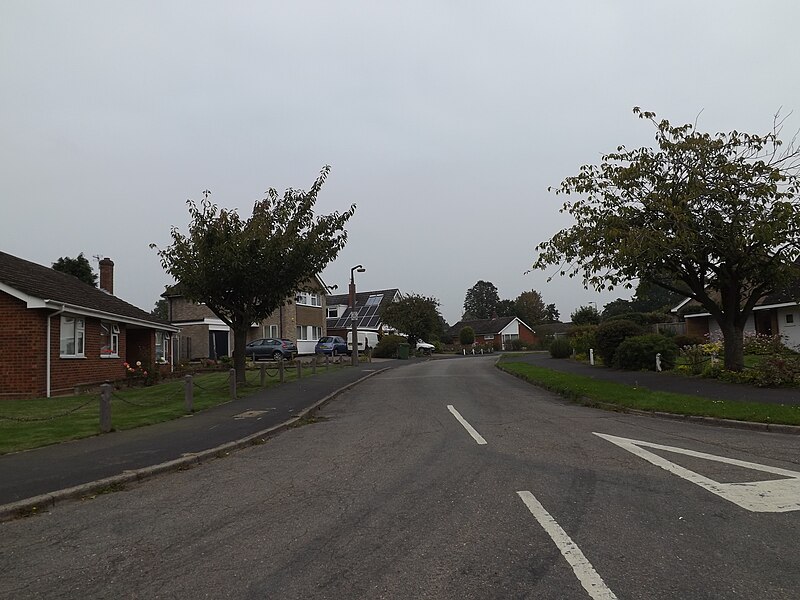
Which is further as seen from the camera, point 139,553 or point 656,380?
point 656,380


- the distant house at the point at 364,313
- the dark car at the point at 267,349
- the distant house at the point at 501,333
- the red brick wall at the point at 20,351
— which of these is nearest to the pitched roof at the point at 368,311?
the distant house at the point at 364,313

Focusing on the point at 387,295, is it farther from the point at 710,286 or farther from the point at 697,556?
the point at 697,556

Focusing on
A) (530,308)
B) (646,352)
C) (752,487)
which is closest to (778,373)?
(646,352)

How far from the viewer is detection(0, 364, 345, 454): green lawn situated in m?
11.0

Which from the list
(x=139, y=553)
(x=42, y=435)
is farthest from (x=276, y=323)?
(x=139, y=553)

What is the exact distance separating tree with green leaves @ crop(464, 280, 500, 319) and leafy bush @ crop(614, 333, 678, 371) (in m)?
110

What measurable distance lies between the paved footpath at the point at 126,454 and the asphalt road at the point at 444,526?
38 centimetres

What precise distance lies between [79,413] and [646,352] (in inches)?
732

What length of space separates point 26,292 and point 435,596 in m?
18.1

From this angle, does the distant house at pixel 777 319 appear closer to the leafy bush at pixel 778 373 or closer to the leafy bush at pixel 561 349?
the leafy bush at pixel 561 349

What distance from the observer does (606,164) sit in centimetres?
1817

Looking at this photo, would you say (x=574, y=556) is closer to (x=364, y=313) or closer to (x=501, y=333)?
(x=364, y=313)

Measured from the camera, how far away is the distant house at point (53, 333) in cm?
1814

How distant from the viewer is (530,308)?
11681cm
